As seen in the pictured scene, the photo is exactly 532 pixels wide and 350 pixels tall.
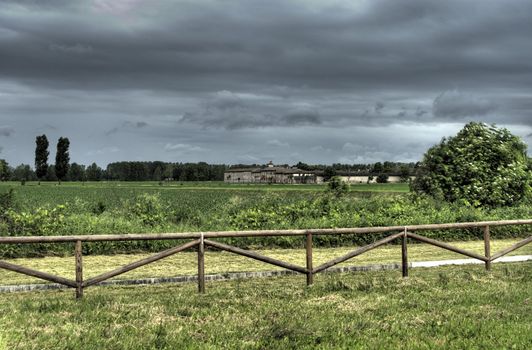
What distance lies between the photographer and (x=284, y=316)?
8.58 m

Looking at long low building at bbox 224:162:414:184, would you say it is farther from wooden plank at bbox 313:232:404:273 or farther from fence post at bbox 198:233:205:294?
fence post at bbox 198:233:205:294

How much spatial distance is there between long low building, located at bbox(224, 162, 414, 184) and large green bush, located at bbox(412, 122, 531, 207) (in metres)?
114

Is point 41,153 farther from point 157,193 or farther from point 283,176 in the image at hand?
point 157,193

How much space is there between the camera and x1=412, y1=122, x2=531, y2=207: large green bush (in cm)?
2477

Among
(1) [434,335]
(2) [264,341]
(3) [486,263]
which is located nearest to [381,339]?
(1) [434,335]

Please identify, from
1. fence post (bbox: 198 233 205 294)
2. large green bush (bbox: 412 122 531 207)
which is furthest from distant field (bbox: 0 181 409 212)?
fence post (bbox: 198 233 205 294)

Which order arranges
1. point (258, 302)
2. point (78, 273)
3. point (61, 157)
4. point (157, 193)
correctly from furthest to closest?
point (61, 157) < point (157, 193) < point (78, 273) < point (258, 302)

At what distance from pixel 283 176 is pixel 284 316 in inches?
6669

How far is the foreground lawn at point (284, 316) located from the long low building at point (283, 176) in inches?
5188

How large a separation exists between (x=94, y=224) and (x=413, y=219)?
11.1 meters

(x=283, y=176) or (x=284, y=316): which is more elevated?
(x=283, y=176)

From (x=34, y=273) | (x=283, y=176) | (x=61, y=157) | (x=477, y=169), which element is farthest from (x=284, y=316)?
(x=283, y=176)

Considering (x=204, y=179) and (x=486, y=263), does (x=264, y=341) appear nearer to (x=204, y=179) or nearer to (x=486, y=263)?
(x=486, y=263)

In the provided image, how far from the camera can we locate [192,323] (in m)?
8.20
